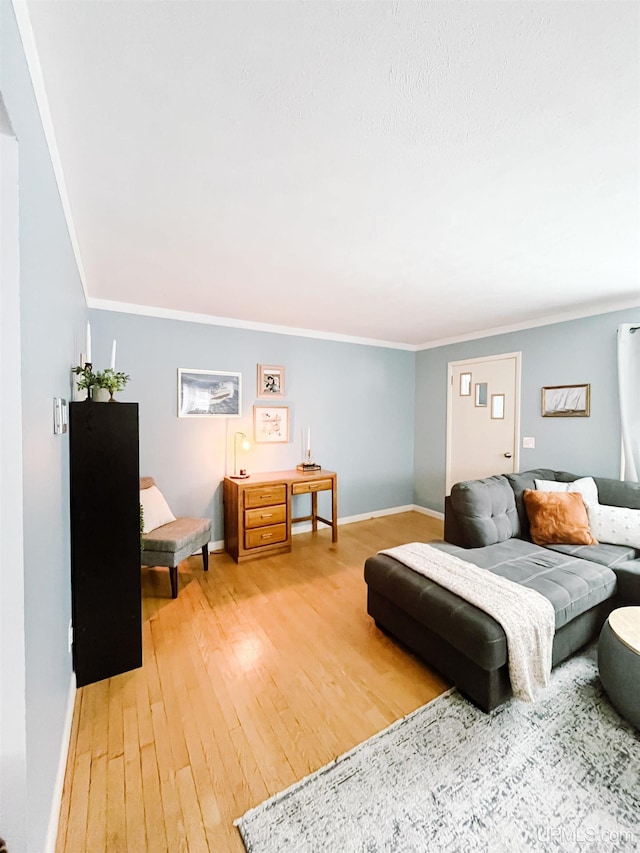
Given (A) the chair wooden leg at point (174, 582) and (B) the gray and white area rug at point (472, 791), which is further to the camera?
(A) the chair wooden leg at point (174, 582)

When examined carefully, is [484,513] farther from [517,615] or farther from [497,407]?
[497,407]

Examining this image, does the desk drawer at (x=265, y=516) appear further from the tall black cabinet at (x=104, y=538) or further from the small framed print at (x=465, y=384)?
the small framed print at (x=465, y=384)

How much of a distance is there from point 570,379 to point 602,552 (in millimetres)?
1748

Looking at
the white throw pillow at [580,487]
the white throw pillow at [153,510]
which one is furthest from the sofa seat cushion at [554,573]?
the white throw pillow at [153,510]

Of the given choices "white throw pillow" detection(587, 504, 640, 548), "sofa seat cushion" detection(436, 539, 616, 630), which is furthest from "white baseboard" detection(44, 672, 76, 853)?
"white throw pillow" detection(587, 504, 640, 548)

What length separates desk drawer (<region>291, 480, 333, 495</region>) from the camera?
360 cm

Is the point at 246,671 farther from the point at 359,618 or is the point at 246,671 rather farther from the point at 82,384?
the point at 82,384

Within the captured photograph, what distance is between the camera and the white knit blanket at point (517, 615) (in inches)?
63.6

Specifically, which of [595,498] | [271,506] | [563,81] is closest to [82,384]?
[271,506]

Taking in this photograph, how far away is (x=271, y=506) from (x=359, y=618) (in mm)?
1366

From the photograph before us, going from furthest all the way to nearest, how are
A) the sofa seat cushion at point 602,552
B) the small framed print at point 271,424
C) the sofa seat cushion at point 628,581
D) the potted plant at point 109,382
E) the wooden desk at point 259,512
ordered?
1. the small framed print at point 271,424
2. the wooden desk at point 259,512
3. the sofa seat cushion at point 602,552
4. the sofa seat cushion at point 628,581
5. the potted plant at point 109,382

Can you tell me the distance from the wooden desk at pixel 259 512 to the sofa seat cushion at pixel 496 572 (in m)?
1.39

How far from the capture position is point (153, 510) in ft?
9.38

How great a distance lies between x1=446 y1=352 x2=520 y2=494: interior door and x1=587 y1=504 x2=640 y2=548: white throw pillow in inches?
48.3
